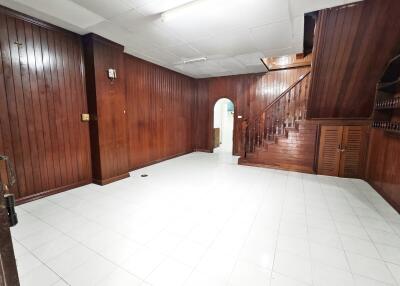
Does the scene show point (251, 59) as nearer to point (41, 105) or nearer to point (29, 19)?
point (29, 19)

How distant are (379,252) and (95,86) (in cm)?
476

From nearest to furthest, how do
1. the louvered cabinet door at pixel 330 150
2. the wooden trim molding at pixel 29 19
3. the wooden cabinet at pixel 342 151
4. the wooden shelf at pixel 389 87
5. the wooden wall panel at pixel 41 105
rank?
the wooden trim molding at pixel 29 19
the wooden wall panel at pixel 41 105
the wooden shelf at pixel 389 87
the wooden cabinet at pixel 342 151
the louvered cabinet door at pixel 330 150

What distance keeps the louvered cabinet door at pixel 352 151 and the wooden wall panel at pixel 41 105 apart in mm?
5699

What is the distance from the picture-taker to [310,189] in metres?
3.69

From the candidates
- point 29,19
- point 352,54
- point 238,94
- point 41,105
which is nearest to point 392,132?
point 352,54

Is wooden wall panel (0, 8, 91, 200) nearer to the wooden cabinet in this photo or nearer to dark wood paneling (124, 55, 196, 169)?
dark wood paneling (124, 55, 196, 169)

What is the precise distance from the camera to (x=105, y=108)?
3799 mm

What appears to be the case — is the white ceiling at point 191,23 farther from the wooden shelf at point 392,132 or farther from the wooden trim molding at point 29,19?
the wooden shelf at point 392,132

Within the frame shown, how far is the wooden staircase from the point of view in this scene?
4.86 m

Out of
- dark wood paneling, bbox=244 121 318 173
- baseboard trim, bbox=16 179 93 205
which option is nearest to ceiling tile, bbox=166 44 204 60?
dark wood paneling, bbox=244 121 318 173

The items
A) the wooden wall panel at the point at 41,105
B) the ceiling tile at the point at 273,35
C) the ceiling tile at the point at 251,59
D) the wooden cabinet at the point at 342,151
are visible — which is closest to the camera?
the wooden wall panel at the point at 41,105

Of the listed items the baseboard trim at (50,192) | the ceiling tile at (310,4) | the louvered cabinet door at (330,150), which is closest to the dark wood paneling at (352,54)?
the ceiling tile at (310,4)

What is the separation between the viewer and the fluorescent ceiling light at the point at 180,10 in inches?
99.4

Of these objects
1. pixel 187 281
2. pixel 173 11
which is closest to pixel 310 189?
pixel 187 281
